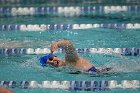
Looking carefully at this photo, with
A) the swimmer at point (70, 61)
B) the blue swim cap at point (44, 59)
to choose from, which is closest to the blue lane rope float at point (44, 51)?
the swimmer at point (70, 61)

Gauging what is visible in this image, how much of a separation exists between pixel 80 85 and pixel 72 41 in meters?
1.90

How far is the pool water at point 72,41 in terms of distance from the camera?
180 inches

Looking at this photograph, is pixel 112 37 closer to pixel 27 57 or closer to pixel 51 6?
pixel 27 57

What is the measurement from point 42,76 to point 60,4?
13.4 ft

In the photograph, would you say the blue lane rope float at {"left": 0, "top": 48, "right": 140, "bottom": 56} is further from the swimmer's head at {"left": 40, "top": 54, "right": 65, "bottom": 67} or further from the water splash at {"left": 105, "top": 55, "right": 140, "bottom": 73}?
the swimmer's head at {"left": 40, "top": 54, "right": 65, "bottom": 67}

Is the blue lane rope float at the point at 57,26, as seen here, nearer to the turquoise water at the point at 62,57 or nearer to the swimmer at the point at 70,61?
the turquoise water at the point at 62,57

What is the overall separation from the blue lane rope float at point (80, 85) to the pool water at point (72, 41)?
0.25ft

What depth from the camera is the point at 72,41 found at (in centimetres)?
616

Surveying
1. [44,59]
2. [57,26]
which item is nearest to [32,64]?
[44,59]

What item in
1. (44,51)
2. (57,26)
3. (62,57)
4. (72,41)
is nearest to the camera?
(62,57)

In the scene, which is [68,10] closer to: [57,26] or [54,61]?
[57,26]

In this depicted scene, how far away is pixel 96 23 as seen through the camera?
6.99 meters

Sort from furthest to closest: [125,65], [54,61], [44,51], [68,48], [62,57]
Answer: [44,51]
[62,57]
[125,65]
[54,61]
[68,48]

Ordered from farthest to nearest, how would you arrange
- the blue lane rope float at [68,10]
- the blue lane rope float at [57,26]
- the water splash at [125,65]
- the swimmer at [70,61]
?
the blue lane rope float at [68,10] → the blue lane rope float at [57,26] → the water splash at [125,65] → the swimmer at [70,61]
